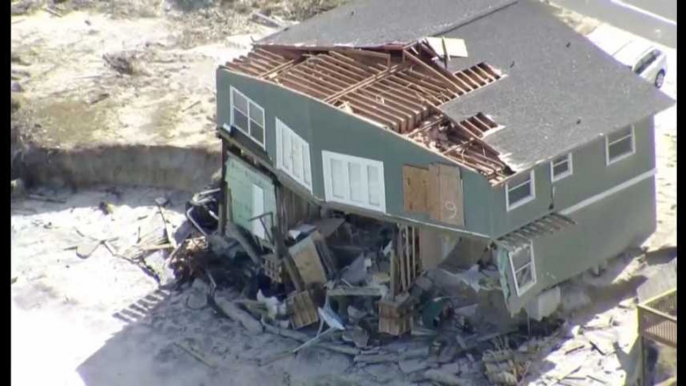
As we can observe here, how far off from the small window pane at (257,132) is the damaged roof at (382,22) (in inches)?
89.9

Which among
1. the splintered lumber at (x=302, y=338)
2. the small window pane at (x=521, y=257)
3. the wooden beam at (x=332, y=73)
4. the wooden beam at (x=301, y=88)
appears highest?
the wooden beam at (x=332, y=73)

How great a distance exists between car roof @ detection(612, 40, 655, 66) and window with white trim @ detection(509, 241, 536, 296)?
904 centimetres

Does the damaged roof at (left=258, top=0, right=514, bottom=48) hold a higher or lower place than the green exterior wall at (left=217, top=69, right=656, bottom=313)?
higher

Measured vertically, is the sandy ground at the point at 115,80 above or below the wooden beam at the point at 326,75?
below

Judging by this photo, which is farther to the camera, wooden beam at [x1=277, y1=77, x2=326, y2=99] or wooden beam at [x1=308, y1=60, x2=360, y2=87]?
wooden beam at [x1=308, y1=60, x2=360, y2=87]

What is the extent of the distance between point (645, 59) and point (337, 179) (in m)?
10.9

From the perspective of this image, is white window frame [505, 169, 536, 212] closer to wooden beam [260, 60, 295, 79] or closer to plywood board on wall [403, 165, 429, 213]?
plywood board on wall [403, 165, 429, 213]

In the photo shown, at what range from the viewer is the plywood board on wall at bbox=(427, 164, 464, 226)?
117ft

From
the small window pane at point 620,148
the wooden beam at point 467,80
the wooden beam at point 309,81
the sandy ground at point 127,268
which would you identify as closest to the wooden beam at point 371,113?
the wooden beam at point 309,81

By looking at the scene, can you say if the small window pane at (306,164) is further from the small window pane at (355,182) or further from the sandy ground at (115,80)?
the sandy ground at (115,80)

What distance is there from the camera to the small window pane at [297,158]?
127ft

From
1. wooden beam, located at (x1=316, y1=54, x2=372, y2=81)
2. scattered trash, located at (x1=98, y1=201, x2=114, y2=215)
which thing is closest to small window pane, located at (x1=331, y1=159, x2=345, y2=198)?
wooden beam, located at (x1=316, y1=54, x2=372, y2=81)

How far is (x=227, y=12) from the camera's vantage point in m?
53.5

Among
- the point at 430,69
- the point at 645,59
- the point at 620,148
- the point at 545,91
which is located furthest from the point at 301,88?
the point at 645,59
